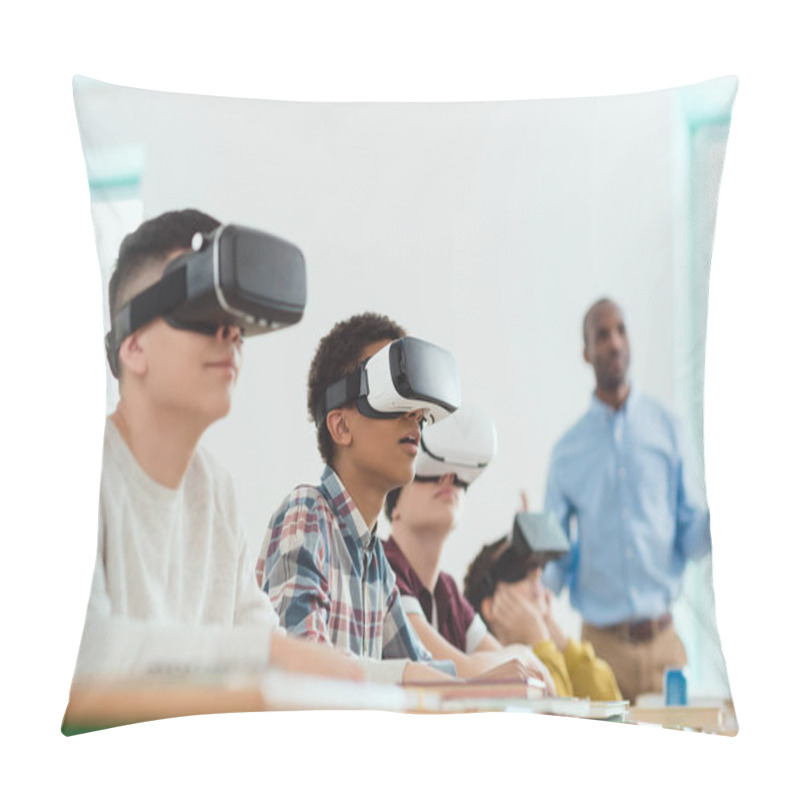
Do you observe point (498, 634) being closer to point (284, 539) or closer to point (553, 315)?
point (284, 539)

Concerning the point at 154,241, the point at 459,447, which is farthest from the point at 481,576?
the point at 154,241

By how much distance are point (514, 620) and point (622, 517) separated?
0.20 metres

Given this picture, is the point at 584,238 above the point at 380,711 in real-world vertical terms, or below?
above

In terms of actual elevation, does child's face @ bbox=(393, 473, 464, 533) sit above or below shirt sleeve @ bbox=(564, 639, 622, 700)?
above

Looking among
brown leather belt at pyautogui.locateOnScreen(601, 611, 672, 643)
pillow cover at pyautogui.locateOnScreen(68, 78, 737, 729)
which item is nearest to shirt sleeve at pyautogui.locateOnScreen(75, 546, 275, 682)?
pillow cover at pyautogui.locateOnScreen(68, 78, 737, 729)

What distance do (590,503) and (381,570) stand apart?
0.30m

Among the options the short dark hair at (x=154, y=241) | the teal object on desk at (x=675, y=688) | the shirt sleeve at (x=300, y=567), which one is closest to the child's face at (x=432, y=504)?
the shirt sleeve at (x=300, y=567)

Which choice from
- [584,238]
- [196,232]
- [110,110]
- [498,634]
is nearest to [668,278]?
[584,238]

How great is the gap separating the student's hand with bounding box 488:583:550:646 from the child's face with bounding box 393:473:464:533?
0.38 ft

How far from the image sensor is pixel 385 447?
1649 millimetres

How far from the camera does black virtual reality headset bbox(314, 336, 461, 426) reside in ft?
5.30

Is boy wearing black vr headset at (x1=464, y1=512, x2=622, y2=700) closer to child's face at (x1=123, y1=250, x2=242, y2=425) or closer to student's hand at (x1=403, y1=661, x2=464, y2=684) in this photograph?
student's hand at (x1=403, y1=661, x2=464, y2=684)

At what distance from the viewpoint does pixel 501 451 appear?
161 centimetres

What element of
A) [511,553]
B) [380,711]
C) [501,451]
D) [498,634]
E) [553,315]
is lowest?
[380,711]
